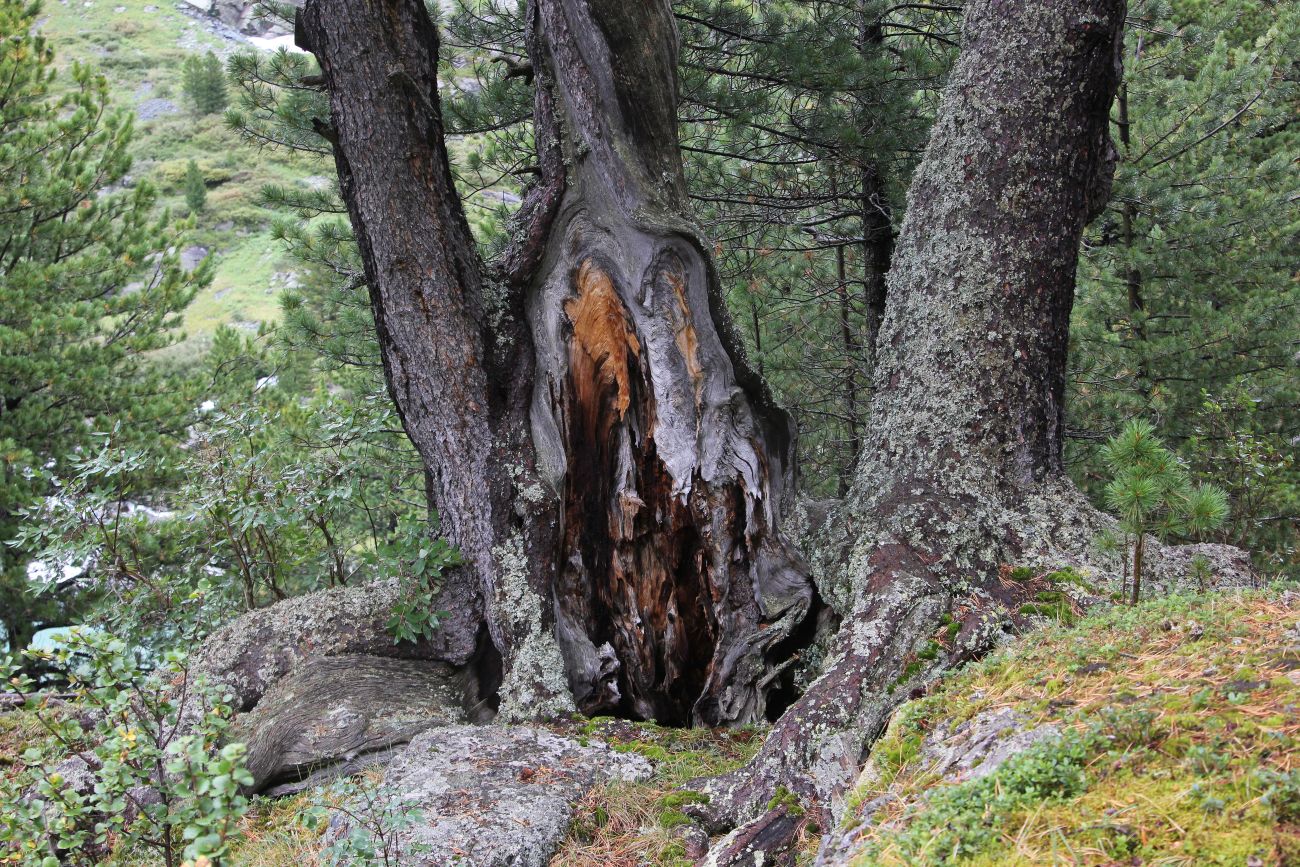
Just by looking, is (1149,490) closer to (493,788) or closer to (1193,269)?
(493,788)

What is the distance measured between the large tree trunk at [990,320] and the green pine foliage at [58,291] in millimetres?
7818

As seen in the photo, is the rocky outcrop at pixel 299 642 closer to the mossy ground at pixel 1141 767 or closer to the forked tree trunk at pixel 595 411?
the forked tree trunk at pixel 595 411

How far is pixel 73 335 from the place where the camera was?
8.40 m

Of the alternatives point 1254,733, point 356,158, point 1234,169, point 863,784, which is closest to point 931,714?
point 863,784

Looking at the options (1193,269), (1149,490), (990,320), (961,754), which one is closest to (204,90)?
(1193,269)

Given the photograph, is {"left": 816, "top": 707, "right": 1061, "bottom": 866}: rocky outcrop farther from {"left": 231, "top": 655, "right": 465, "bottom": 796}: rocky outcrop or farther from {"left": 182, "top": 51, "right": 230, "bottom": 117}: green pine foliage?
{"left": 182, "top": 51, "right": 230, "bottom": 117}: green pine foliage

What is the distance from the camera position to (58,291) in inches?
336

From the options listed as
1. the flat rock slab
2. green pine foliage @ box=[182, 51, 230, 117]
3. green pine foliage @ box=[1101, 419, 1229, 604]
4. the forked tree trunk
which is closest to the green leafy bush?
the flat rock slab

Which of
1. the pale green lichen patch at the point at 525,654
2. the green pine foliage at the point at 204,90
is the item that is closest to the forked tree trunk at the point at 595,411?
the pale green lichen patch at the point at 525,654

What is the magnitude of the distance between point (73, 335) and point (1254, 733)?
1003 cm

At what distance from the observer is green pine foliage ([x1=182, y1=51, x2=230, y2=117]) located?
169ft

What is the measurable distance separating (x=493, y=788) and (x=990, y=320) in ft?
9.21

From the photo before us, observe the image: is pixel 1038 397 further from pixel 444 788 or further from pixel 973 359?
pixel 444 788

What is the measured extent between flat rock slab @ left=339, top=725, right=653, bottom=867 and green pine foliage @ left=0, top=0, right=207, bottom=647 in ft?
21.2
